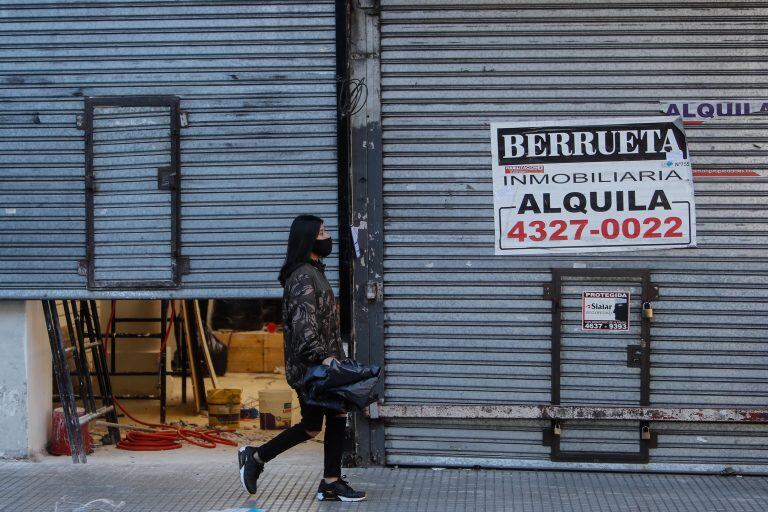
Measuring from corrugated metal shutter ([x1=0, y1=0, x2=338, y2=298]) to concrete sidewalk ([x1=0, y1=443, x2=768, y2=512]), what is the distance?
1308mm

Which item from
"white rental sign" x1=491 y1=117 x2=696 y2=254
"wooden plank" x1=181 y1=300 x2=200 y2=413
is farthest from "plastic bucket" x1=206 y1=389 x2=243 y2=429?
"white rental sign" x1=491 y1=117 x2=696 y2=254

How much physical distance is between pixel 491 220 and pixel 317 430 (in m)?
1.99

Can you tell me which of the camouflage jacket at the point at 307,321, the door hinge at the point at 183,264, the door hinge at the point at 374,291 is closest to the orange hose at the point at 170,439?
the door hinge at the point at 183,264

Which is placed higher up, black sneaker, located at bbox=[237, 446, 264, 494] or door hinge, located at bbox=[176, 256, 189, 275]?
door hinge, located at bbox=[176, 256, 189, 275]

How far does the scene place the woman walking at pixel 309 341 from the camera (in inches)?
263

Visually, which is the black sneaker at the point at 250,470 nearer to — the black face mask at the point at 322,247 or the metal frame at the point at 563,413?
the metal frame at the point at 563,413

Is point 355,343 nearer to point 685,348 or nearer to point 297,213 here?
point 297,213

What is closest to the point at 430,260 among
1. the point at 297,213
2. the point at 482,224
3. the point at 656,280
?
the point at 482,224

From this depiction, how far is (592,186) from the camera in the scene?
297 inches

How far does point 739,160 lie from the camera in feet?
24.4

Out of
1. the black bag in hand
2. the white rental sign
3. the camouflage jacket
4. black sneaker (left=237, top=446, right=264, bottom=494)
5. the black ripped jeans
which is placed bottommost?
black sneaker (left=237, top=446, right=264, bottom=494)

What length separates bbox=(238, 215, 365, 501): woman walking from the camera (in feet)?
21.9

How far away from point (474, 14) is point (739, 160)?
214 centimetres

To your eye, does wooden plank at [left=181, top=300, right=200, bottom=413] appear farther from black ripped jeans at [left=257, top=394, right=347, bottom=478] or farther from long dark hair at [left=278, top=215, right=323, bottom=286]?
long dark hair at [left=278, top=215, right=323, bottom=286]
